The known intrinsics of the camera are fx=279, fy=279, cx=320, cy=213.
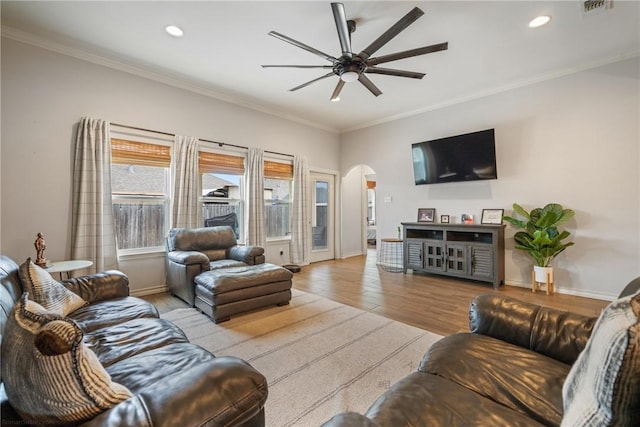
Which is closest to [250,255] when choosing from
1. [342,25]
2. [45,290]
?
[45,290]

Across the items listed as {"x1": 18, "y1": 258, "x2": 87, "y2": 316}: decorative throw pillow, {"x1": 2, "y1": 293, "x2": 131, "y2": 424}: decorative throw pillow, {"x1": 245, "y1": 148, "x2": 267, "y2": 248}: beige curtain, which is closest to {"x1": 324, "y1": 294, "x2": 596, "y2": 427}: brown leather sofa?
{"x1": 2, "y1": 293, "x2": 131, "y2": 424}: decorative throw pillow

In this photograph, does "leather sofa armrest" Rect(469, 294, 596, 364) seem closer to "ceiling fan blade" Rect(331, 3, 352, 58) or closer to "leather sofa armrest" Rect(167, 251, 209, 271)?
"ceiling fan blade" Rect(331, 3, 352, 58)

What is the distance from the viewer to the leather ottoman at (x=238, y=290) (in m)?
2.80

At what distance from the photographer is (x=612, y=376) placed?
0.56m

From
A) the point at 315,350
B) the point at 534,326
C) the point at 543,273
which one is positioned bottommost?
the point at 315,350

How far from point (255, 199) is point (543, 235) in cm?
429

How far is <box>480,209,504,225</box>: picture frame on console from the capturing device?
4.31 metres

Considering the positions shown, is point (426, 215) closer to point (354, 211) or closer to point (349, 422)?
point (354, 211)

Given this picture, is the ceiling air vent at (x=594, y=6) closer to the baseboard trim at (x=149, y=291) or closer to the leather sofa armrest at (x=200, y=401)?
the leather sofa armrest at (x=200, y=401)

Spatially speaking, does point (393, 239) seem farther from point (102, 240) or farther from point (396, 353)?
point (102, 240)

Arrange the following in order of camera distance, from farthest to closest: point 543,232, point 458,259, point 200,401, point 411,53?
point 458,259 → point 543,232 → point 411,53 → point 200,401

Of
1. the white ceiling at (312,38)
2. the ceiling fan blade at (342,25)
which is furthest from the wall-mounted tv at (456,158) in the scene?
the ceiling fan blade at (342,25)

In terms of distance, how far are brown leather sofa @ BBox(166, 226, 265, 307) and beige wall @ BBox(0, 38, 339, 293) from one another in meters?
0.59

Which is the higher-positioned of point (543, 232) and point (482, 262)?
point (543, 232)
